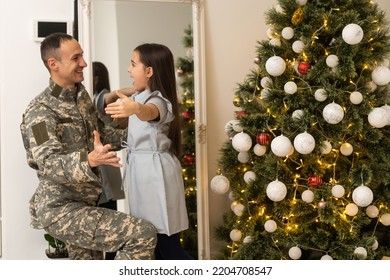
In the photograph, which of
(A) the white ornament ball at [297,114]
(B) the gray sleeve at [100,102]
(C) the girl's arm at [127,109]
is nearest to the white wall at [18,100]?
(B) the gray sleeve at [100,102]

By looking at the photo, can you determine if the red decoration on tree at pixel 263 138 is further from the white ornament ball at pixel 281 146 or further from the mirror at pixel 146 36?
the mirror at pixel 146 36

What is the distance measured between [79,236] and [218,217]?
41.6 inches

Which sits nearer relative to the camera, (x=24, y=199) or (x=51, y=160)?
(x=51, y=160)

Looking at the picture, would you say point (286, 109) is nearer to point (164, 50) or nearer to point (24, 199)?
point (164, 50)

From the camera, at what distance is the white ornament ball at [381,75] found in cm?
259

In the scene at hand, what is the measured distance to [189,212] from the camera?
10.3 ft

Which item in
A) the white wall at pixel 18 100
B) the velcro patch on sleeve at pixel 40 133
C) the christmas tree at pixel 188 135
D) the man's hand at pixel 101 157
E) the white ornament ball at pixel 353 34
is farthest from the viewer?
the christmas tree at pixel 188 135

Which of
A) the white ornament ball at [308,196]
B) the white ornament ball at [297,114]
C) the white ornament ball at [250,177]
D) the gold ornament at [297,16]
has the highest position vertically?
the gold ornament at [297,16]

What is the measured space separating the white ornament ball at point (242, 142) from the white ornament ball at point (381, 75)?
2.16 ft

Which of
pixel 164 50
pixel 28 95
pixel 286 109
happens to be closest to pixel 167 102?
pixel 164 50

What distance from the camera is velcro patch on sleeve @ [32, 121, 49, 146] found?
2.38m

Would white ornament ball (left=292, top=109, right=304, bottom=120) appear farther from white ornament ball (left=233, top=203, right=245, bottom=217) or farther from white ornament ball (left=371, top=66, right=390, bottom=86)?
white ornament ball (left=233, top=203, right=245, bottom=217)

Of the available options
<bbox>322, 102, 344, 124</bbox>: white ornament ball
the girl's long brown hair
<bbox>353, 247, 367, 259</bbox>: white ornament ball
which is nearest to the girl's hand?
the girl's long brown hair

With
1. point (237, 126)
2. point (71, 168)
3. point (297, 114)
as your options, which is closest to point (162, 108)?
point (237, 126)
